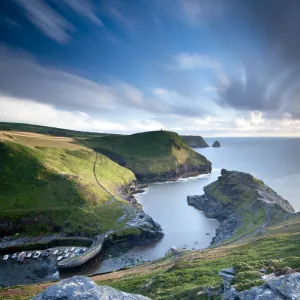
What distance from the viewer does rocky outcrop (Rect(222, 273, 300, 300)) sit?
39.5 feet

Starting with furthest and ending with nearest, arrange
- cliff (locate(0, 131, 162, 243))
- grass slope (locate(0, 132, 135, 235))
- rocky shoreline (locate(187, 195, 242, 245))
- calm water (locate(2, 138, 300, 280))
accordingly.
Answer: grass slope (locate(0, 132, 135, 235)), cliff (locate(0, 131, 162, 243)), rocky shoreline (locate(187, 195, 242, 245)), calm water (locate(2, 138, 300, 280))

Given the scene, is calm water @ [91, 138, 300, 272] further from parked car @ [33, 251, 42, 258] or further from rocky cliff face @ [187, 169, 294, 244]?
parked car @ [33, 251, 42, 258]

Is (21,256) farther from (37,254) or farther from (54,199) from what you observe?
(54,199)

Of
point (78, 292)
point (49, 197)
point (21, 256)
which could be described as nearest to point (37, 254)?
point (21, 256)

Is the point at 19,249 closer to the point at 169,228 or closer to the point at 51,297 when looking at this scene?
the point at 169,228

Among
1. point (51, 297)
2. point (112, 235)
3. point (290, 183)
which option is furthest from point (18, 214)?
point (290, 183)

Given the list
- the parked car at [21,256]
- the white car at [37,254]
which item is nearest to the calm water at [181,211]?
the white car at [37,254]

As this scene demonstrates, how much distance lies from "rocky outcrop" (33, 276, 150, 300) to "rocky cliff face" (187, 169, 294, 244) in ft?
199

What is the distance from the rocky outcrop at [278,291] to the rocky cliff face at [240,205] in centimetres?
5732

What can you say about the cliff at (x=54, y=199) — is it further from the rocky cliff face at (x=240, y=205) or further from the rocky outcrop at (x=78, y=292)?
the rocky outcrop at (x=78, y=292)

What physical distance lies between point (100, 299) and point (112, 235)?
69.8 m

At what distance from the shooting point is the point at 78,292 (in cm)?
1238

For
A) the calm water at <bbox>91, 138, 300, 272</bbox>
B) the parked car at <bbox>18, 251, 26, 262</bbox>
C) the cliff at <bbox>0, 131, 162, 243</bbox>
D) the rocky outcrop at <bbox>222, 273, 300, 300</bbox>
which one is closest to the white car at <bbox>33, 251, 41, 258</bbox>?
the parked car at <bbox>18, 251, 26, 262</bbox>

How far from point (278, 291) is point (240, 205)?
90.3 metres
